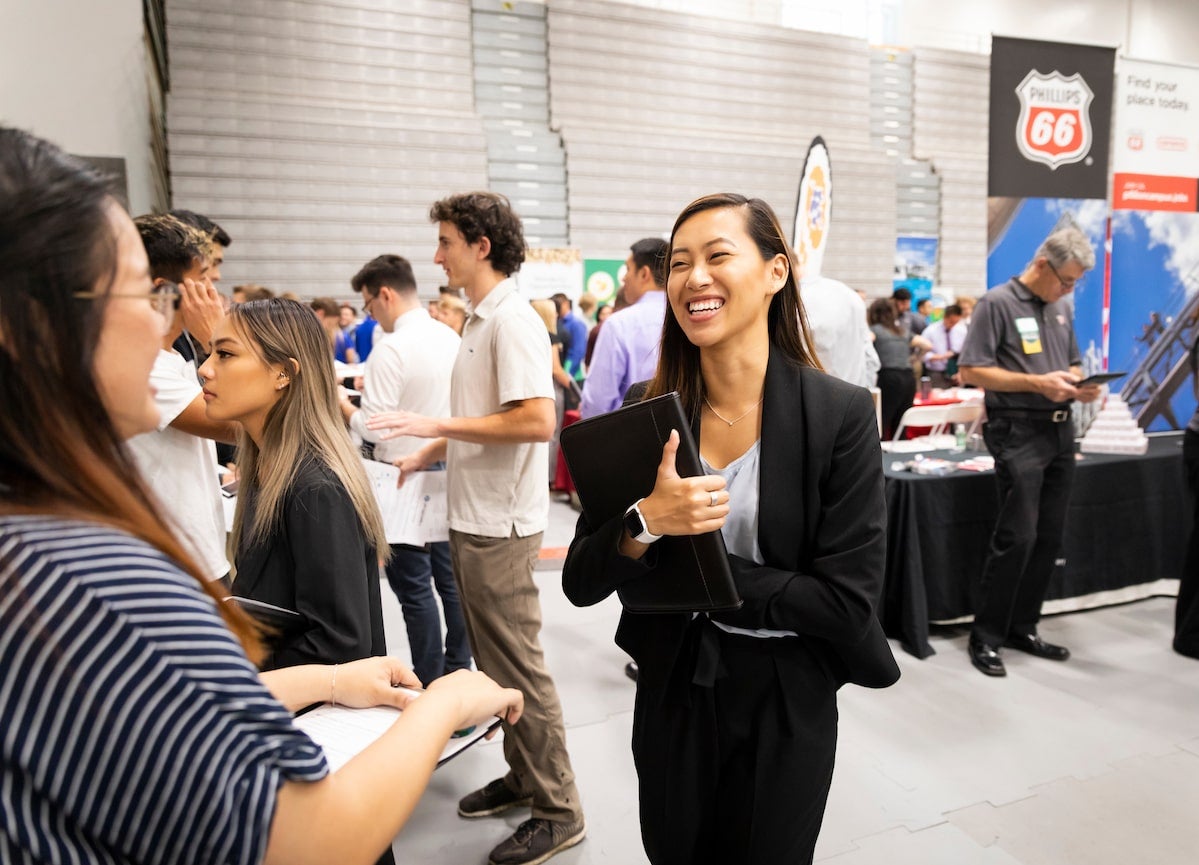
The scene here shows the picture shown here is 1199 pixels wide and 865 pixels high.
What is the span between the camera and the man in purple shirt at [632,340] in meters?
3.26

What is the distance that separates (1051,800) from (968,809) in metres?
0.27

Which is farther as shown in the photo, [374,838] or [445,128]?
[445,128]

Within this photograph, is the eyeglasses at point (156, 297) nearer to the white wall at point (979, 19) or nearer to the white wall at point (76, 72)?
the white wall at point (76, 72)

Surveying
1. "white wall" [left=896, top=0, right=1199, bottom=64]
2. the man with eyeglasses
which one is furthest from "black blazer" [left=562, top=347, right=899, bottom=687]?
"white wall" [left=896, top=0, right=1199, bottom=64]

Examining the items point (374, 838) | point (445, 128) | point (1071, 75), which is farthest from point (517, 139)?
point (374, 838)

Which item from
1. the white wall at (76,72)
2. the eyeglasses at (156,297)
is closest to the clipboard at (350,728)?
the eyeglasses at (156,297)

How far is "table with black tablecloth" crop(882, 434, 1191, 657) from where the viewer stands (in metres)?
3.47

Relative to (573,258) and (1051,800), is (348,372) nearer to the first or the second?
(1051,800)

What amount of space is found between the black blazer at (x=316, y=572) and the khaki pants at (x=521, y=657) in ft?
2.32

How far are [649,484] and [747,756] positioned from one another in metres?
0.48

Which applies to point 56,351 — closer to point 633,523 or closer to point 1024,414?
point 633,523

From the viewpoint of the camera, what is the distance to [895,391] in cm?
683

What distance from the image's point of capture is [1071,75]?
4402 mm

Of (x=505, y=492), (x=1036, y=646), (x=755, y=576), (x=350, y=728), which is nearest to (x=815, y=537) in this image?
(x=755, y=576)
